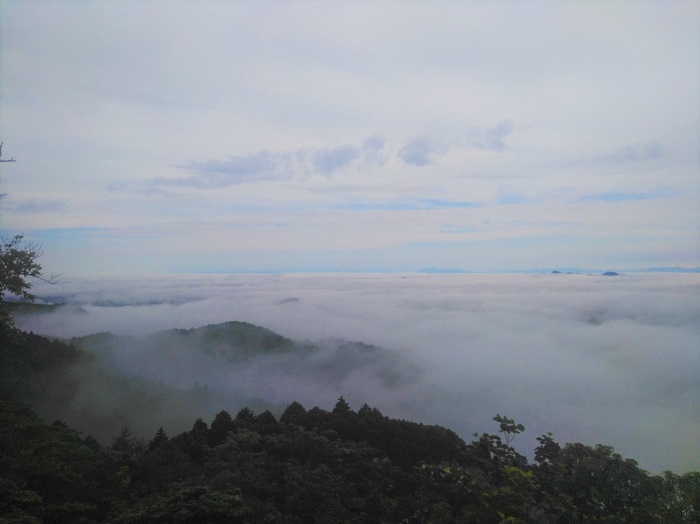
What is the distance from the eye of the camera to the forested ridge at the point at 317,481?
630 centimetres

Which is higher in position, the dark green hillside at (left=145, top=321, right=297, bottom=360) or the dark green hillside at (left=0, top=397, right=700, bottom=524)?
the dark green hillside at (left=0, top=397, right=700, bottom=524)

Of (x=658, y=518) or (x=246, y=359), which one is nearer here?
(x=658, y=518)

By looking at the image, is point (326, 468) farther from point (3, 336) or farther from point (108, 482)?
point (3, 336)

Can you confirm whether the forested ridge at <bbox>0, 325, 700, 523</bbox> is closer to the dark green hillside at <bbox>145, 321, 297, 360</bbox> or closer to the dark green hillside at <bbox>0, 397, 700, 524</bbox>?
the dark green hillside at <bbox>0, 397, 700, 524</bbox>

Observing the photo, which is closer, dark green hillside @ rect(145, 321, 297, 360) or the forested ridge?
the forested ridge

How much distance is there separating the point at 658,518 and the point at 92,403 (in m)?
23.4

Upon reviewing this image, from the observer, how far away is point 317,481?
25.6 ft

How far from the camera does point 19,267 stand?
12.3 metres

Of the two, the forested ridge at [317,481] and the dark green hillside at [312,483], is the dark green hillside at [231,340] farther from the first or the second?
the dark green hillside at [312,483]

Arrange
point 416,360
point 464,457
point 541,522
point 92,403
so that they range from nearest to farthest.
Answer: point 541,522 < point 464,457 < point 92,403 < point 416,360

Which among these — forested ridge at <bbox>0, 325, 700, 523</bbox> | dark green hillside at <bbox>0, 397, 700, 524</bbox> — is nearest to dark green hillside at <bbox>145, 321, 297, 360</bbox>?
forested ridge at <bbox>0, 325, 700, 523</bbox>

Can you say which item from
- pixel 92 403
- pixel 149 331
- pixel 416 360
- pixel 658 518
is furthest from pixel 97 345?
pixel 658 518

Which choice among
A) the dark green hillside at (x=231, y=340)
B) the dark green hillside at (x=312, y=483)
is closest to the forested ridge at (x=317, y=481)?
the dark green hillside at (x=312, y=483)

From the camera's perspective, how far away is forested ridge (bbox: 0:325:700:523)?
6297 mm
